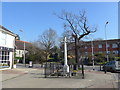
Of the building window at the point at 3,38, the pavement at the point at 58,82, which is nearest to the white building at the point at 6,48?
the building window at the point at 3,38

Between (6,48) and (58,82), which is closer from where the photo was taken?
(58,82)

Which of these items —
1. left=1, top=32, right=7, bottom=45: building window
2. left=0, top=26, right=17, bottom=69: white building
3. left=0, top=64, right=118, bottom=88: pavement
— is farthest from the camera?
left=1, top=32, right=7, bottom=45: building window

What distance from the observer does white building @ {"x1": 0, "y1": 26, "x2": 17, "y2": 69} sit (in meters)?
18.3

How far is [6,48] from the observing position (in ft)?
61.7

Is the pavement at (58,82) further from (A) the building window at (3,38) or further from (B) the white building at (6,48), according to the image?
(A) the building window at (3,38)

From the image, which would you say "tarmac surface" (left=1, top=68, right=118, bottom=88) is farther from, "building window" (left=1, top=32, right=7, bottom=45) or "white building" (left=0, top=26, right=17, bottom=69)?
"building window" (left=1, top=32, right=7, bottom=45)

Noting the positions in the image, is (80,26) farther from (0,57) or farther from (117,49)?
(117,49)

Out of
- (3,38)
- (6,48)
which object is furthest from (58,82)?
(3,38)

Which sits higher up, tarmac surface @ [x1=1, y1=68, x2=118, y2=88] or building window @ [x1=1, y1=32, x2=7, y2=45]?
building window @ [x1=1, y1=32, x2=7, y2=45]

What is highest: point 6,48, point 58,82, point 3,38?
point 3,38

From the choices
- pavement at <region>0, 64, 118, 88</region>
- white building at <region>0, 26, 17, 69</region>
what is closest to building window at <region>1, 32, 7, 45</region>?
white building at <region>0, 26, 17, 69</region>

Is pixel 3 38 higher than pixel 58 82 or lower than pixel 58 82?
higher

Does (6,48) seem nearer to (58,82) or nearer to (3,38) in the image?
(3,38)

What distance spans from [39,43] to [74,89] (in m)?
44.9
